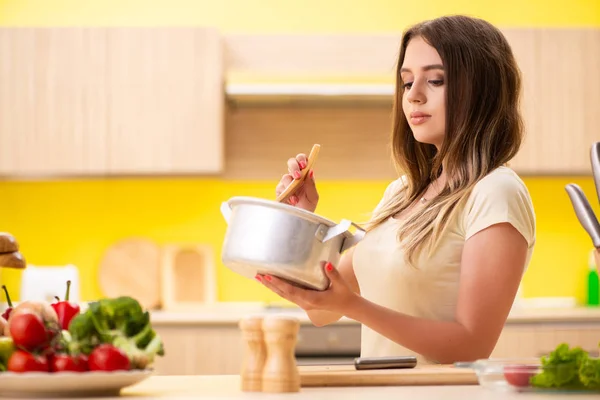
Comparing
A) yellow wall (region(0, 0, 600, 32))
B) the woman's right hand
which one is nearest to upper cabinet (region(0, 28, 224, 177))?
yellow wall (region(0, 0, 600, 32))

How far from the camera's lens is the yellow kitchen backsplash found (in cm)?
412

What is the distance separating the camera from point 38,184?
414cm

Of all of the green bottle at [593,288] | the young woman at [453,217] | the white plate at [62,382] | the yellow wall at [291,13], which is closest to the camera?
the white plate at [62,382]

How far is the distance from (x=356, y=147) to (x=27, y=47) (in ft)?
5.05

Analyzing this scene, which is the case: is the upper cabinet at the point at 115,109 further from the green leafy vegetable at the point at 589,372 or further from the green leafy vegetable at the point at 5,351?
the green leafy vegetable at the point at 589,372

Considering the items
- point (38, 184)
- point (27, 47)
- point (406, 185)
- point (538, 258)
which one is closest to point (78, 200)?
point (38, 184)

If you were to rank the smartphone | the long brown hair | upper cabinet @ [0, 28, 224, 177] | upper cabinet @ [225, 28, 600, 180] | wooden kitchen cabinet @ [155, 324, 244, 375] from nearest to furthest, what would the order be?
the smartphone, the long brown hair, wooden kitchen cabinet @ [155, 324, 244, 375], upper cabinet @ [0, 28, 224, 177], upper cabinet @ [225, 28, 600, 180]

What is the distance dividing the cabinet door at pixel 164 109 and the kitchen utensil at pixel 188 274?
427 millimetres

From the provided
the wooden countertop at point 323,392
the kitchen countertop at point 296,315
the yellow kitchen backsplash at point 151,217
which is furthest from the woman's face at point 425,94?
the yellow kitchen backsplash at point 151,217

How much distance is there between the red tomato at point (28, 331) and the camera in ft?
3.90

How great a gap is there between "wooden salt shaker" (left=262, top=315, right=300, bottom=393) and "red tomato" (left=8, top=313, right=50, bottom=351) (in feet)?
1.00

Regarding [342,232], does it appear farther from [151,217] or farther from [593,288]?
[593,288]

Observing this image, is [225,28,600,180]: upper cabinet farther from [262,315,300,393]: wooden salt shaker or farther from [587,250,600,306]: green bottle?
[262,315,300,393]: wooden salt shaker

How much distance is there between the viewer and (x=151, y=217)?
4.14 m
